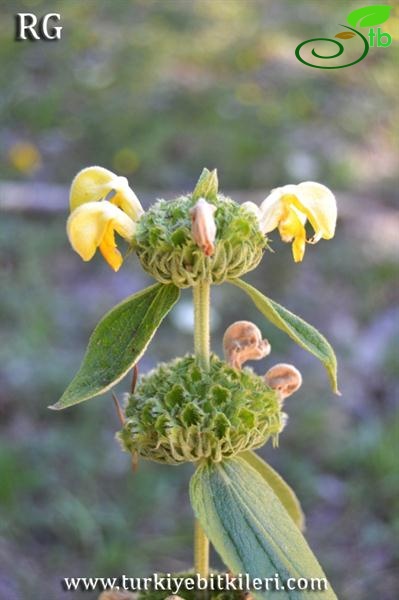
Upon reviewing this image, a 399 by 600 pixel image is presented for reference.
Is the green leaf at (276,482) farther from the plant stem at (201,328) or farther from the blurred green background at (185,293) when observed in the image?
the blurred green background at (185,293)

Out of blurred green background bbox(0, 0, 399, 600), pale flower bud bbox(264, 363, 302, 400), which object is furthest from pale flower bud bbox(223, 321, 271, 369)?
blurred green background bbox(0, 0, 399, 600)

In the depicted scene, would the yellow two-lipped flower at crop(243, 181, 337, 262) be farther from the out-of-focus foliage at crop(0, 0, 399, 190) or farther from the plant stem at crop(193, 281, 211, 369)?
the out-of-focus foliage at crop(0, 0, 399, 190)

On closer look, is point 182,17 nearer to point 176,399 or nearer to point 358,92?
point 358,92

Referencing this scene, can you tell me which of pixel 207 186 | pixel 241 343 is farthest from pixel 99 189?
pixel 241 343

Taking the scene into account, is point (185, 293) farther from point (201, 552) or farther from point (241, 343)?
point (201, 552)

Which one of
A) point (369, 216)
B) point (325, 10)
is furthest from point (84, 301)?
point (325, 10)

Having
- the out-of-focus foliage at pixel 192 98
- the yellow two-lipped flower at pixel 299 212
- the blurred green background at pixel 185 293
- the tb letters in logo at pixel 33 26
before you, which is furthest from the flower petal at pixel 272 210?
the out-of-focus foliage at pixel 192 98
